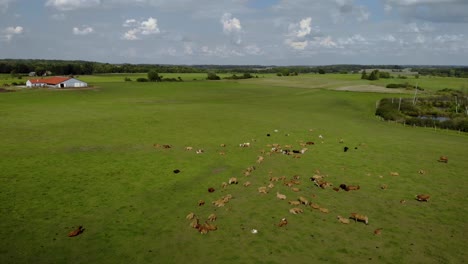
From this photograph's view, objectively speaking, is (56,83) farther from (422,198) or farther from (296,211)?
(422,198)

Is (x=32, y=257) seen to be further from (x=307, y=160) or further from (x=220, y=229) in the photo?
(x=307, y=160)

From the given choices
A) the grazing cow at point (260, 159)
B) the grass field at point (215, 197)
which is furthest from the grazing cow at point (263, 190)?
the grazing cow at point (260, 159)

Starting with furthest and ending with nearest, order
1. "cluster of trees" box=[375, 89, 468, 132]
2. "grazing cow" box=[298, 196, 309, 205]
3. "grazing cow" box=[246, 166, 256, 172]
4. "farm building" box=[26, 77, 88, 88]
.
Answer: "farm building" box=[26, 77, 88, 88]
"cluster of trees" box=[375, 89, 468, 132]
"grazing cow" box=[246, 166, 256, 172]
"grazing cow" box=[298, 196, 309, 205]

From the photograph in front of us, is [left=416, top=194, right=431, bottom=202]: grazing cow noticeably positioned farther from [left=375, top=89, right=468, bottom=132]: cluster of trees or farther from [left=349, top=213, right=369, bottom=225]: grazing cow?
[left=375, top=89, right=468, bottom=132]: cluster of trees

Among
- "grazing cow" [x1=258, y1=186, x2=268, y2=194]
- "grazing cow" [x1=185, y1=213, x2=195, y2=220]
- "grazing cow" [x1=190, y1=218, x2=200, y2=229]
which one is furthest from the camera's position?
"grazing cow" [x1=258, y1=186, x2=268, y2=194]

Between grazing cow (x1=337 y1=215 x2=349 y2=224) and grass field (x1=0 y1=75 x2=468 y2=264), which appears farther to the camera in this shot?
grazing cow (x1=337 y1=215 x2=349 y2=224)

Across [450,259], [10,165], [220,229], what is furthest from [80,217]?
[450,259]

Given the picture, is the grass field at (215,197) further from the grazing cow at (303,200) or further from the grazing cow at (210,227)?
the grazing cow at (303,200)

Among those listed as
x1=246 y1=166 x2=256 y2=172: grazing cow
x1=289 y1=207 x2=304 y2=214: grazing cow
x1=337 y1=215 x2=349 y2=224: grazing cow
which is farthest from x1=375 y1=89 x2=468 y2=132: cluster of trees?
x1=289 y1=207 x2=304 y2=214: grazing cow
